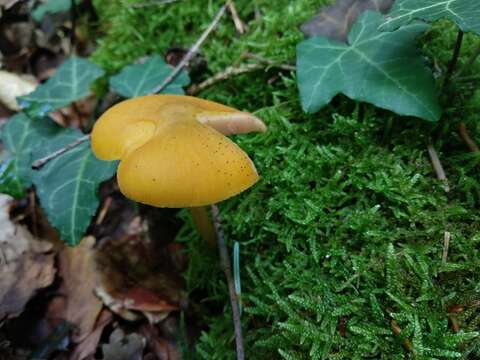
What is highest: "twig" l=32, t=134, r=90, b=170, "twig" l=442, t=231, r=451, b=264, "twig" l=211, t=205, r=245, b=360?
"twig" l=32, t=134, r=90, b=170

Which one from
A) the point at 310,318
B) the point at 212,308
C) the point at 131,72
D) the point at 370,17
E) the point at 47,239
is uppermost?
the point at 370,17

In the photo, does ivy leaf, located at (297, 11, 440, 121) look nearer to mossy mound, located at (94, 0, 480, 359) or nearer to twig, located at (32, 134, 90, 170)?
mossy mound, located at (94, 0, 480, 359)

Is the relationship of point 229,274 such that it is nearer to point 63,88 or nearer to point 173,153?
point 173,153

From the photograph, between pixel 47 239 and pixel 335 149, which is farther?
pixel 47 239

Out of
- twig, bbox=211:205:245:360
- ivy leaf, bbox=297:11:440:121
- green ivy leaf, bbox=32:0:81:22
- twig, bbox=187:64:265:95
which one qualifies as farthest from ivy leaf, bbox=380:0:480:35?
green ivy leaf, bbox=32:0:81:22

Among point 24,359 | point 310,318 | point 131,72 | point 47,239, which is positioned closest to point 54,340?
point 24,359

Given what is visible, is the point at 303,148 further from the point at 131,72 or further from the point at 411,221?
the point at 131,72
